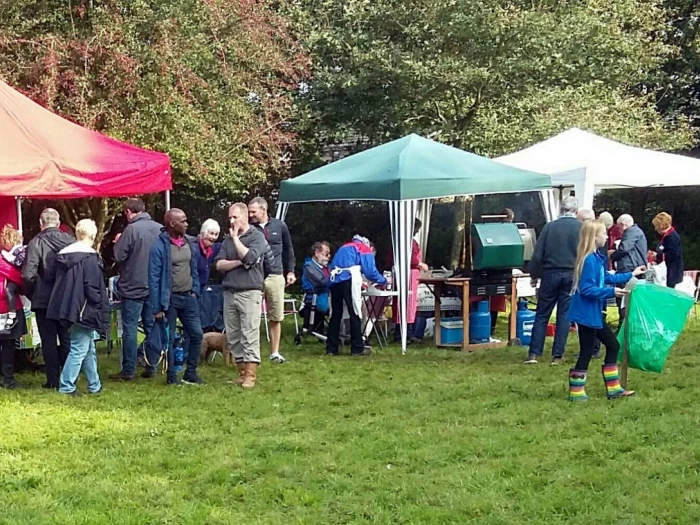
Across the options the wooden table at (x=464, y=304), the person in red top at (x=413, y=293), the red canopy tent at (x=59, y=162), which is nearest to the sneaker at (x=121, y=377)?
the red canopy tent at (x=59, y=162)

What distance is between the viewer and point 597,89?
53.3ft

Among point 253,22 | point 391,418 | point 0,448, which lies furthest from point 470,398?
point 253,22

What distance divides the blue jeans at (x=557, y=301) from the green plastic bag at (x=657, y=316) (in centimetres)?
178

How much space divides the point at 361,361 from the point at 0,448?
409 centimetres

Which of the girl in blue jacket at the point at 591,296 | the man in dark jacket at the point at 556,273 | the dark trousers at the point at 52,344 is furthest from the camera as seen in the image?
the man in dark jacket at the point at 556,273

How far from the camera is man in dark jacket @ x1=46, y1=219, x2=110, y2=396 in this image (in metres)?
6.94

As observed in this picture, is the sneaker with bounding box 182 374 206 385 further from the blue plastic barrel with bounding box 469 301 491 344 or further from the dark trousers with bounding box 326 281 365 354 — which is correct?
the blue plastic barrel with bounding box 469 301 491 344

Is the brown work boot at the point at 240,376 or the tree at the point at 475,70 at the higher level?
the tree at the point at 475,70

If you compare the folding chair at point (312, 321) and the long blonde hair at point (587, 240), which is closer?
the long blonde hair at point (587, 240)

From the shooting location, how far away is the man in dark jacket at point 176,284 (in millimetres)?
7148

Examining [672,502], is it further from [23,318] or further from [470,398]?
[23,318]

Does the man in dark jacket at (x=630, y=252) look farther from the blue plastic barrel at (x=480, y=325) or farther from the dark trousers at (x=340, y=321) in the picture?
the dark trousers at (x=340, y=321)

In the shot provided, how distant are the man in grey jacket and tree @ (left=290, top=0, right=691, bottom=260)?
8.54 meters

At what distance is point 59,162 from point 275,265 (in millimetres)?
2274
